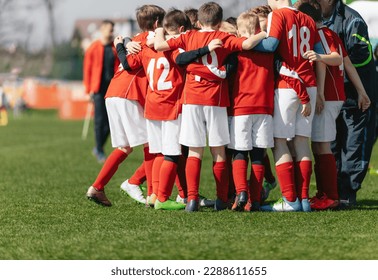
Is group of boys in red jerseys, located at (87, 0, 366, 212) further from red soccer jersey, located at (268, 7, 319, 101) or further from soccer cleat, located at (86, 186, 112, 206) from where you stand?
soccer cleat, located at (86, 186, 112, 206)

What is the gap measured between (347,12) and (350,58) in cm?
45

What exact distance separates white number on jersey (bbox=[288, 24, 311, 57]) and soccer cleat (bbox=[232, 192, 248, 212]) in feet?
4.42

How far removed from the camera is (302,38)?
347 inches

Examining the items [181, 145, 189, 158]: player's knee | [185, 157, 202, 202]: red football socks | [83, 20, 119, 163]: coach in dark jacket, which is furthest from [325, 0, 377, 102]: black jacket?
[83, 20, 119, 163]: coach in dark jacket

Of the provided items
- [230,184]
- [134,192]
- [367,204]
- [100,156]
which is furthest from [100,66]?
[367,204]

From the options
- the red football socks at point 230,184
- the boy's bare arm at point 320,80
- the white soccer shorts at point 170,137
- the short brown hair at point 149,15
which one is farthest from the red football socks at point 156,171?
the boy's bare arm at point 320,80

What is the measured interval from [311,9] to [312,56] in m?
0.64

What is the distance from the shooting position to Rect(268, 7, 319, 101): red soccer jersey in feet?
28.7

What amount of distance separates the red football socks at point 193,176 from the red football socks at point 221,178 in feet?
0.58

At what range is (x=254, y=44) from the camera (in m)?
8.56

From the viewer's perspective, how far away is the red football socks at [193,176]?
8.91 metres

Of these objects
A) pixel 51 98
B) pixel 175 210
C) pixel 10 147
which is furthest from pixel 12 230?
pixel 51 98

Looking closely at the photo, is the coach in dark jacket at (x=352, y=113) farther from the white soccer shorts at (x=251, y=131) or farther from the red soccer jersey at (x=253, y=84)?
the white soccer shorts at (x=251, y=131)

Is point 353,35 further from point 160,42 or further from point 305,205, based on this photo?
point 160,42
